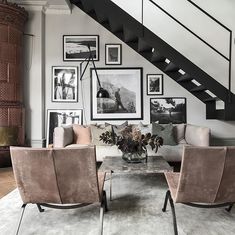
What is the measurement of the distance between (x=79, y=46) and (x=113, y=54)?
74cm

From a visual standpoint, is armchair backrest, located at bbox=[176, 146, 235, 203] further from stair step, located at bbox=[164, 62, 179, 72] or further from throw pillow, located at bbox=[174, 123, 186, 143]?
throw pillow, located at bbox=[174, 123, 186, 143]

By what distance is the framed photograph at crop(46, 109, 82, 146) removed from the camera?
206 inches

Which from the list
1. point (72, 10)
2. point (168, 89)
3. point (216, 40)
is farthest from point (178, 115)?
point (72, 10)

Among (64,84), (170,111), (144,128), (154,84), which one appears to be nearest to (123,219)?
(144,128)

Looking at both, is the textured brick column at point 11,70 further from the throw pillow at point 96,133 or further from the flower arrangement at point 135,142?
the flower arrangement at point 135,142

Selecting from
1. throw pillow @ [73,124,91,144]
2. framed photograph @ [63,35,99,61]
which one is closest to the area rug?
throw pillow @ [73,124,91,144]

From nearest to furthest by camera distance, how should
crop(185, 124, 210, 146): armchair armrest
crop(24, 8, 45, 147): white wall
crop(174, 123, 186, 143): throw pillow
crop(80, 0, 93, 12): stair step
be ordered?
crop(80, 0, 93, 12): stair step < crop(185, 124, 210, 146): armchair armrest < crop(174, 123, 186, 143): throw pillow < crop(24, 8, 45, 147): white wall

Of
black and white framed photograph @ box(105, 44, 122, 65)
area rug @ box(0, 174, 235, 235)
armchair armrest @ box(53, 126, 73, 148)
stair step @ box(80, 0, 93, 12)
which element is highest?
stair step @ box(80, 0, 93, 12)

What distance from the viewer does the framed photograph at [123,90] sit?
17.1 ft

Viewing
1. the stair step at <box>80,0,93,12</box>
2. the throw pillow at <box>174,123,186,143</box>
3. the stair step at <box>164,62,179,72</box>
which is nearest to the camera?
the stair step at <box>164,62,179,72</box>

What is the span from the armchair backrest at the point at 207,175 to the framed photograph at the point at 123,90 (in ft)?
10.8

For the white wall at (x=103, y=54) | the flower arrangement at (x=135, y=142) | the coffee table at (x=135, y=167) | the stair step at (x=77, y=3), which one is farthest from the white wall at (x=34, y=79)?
the flower arrangement at (x=135, y=142)

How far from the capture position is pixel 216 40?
16.9ft

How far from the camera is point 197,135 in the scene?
4.42 metres
